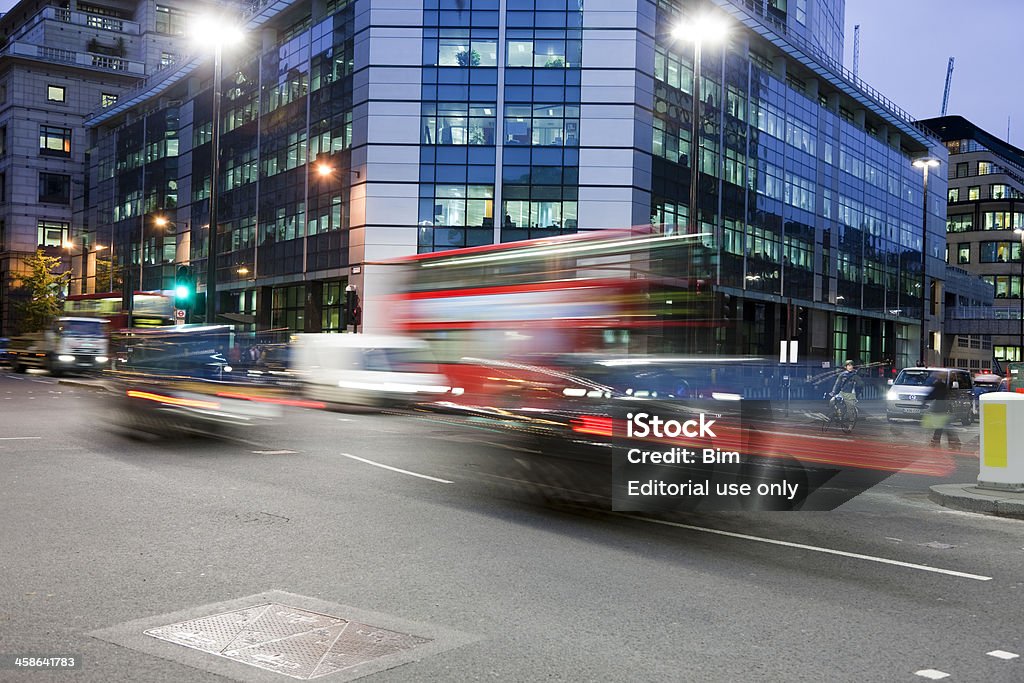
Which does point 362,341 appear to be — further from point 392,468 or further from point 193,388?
point 392,468

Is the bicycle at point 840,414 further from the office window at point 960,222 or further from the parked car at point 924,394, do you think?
the office window at point 960,222

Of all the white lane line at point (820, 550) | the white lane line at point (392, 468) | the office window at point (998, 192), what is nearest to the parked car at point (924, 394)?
the white lane line at point (392, 468)

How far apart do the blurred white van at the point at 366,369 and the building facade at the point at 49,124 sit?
6619 centimetres

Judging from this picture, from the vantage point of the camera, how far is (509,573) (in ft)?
24.2

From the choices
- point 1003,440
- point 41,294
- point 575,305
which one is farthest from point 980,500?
point 41,294

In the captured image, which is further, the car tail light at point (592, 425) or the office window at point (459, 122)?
the office window at point (459, 122)

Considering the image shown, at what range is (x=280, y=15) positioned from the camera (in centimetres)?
5538

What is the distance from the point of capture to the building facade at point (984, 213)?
366 feet

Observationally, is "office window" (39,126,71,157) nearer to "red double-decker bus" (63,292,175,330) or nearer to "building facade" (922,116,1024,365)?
"red double-decker bus" (63,292,175,330)

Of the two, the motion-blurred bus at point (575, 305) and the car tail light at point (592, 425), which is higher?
the motion-blurred bus at point (575, 305)

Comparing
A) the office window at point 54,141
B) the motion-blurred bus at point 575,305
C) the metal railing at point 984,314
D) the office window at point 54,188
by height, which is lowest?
the motion-blurred bus at point 575,305

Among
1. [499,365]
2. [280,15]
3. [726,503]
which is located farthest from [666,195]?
[726,503]

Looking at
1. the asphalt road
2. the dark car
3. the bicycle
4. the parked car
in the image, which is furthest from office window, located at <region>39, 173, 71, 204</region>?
the asphalt road

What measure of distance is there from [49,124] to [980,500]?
90501 mm
